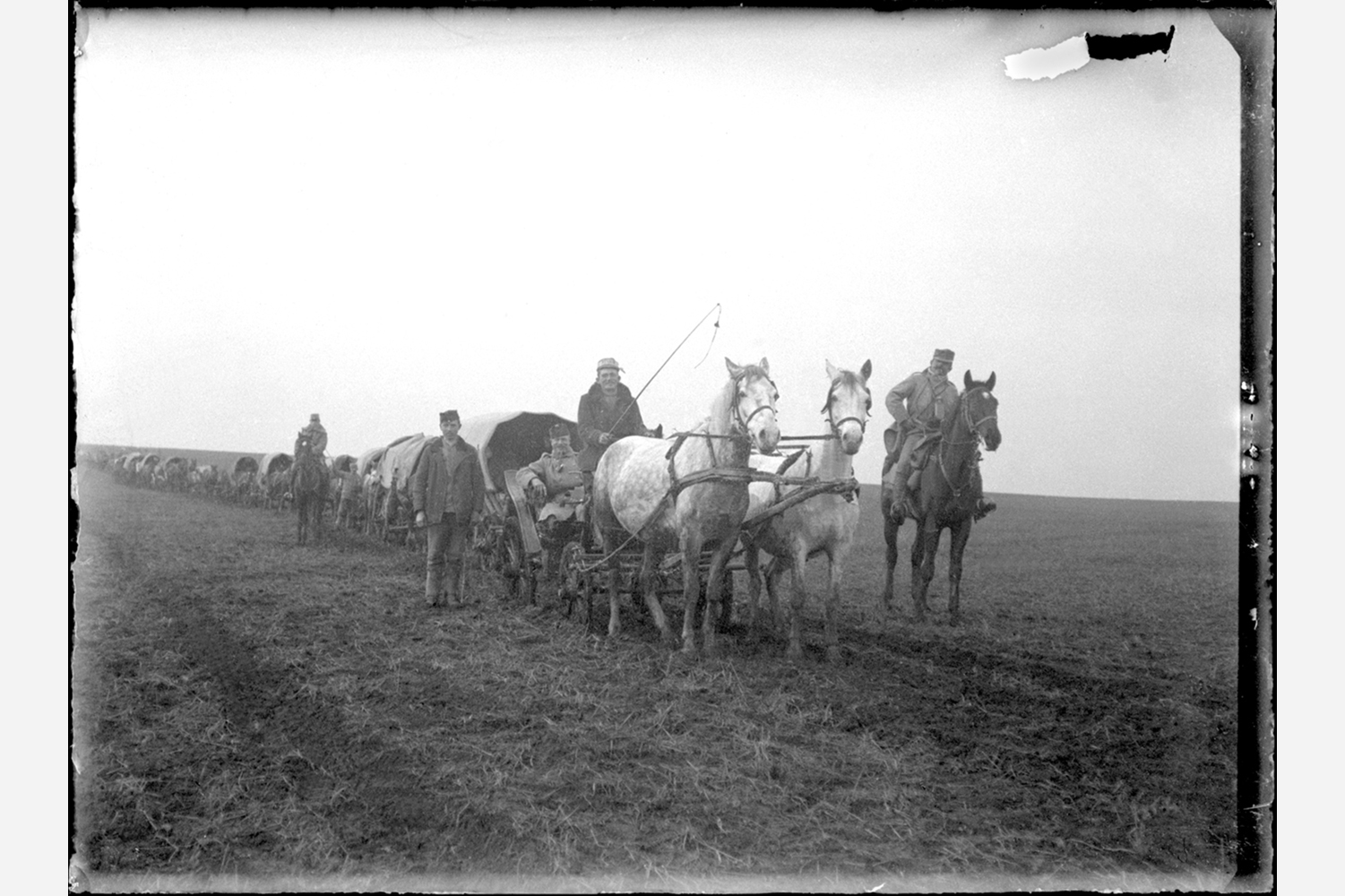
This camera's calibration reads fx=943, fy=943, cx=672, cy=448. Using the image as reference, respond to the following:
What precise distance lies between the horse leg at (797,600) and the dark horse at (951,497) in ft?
1.56

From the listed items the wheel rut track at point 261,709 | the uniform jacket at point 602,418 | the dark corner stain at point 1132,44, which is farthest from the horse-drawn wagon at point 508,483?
the dark corner stain at point 1132,44

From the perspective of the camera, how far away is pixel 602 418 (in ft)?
17.5

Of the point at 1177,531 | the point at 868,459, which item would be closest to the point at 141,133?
the point at 868,459

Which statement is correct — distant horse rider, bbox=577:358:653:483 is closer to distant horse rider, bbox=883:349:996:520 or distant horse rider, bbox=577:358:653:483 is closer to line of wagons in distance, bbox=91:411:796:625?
line of wagons in distance, bbox=91:411:796:625

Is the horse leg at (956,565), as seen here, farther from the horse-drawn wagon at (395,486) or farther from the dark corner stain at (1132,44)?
the horse-drawn wagon at (395,486)

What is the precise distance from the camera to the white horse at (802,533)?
534 centimetres

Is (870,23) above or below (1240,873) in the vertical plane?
above

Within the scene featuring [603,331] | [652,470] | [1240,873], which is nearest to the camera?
[1240,873]

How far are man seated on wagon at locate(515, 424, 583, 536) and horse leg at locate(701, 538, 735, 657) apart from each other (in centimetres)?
106

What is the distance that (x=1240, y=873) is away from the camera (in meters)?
4.78

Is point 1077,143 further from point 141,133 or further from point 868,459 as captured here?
point 141,133

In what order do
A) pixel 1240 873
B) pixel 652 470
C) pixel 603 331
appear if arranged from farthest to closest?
pixel 652 470 → pixel 603 331 → pixel 1240 873

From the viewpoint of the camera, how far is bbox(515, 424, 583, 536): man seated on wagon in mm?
5645

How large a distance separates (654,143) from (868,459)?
211 centimetres
